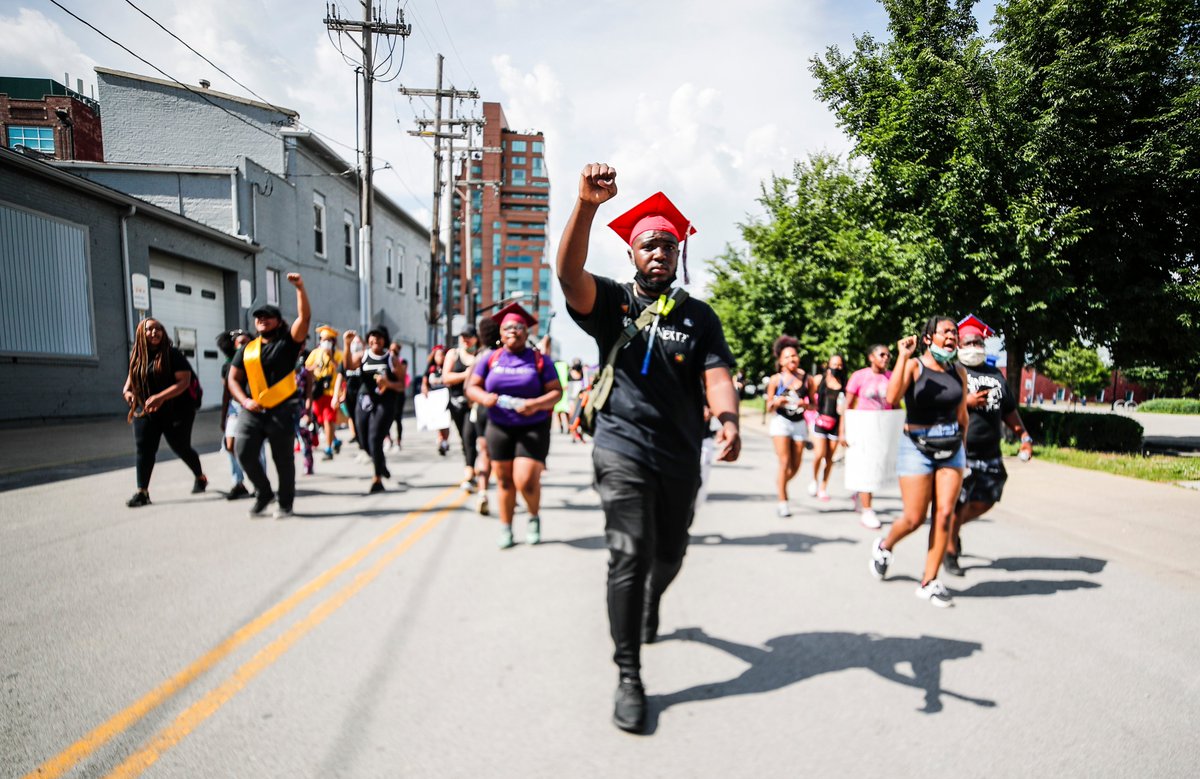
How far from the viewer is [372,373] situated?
25.9ft

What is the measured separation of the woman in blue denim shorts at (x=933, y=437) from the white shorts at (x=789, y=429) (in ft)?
8.77

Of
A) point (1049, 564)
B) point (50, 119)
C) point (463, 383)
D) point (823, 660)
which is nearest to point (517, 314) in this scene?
point (463, 383)

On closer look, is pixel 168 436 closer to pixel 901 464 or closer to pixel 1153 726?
pixel 901 464

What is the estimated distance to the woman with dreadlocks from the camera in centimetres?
673

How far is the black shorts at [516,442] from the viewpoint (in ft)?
17.7

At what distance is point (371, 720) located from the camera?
275 cm

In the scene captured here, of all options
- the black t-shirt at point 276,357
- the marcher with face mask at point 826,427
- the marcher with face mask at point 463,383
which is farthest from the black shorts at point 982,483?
the black t-shirt at point 276,357

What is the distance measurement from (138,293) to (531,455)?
11898 millimetres

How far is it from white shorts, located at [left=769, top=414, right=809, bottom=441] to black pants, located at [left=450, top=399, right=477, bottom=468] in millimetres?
3294

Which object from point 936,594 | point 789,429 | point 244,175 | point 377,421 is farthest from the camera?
point 244,175

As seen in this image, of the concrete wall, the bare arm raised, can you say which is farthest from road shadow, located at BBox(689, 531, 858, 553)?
the concrete wall

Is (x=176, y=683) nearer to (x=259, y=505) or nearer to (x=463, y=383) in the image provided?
(x=259, y=505)

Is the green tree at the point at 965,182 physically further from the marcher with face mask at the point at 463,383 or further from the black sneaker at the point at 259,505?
the black sneaker at the point at 259,505

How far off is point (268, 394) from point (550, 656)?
4.14 meters
